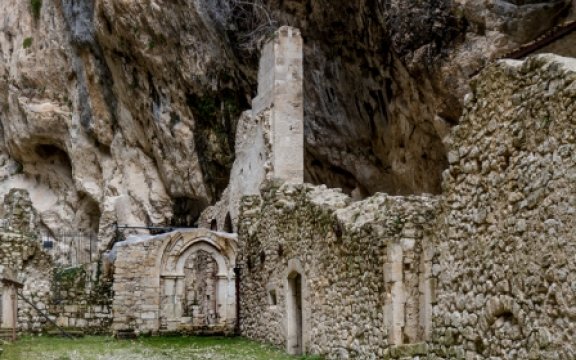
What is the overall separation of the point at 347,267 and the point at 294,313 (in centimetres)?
349

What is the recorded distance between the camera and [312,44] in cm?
2097

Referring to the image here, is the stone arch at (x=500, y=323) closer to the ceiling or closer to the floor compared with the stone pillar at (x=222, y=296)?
closer to the ceiling

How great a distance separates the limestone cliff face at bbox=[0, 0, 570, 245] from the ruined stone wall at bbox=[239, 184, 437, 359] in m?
4.40

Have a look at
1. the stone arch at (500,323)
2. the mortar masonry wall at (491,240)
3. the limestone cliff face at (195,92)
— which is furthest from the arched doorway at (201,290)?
the stone arch at (500,323)

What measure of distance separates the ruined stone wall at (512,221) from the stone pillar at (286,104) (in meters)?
12.2

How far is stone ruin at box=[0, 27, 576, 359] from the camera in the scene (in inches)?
230

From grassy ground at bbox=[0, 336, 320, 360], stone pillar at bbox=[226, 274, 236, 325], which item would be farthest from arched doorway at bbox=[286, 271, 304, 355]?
stone pillar at bbox=[226, 274, 236, 325]

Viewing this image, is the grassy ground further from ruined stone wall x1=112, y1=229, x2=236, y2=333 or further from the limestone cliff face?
the limestone cliff face

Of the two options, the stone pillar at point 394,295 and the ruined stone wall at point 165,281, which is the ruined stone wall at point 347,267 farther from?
the ruined stone wall at point 165,281

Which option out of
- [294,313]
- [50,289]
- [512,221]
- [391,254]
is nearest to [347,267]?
[391,254]

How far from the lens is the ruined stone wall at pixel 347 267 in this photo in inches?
384

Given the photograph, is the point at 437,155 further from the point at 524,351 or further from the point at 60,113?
the point at 60,113

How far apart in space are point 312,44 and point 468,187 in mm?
14420

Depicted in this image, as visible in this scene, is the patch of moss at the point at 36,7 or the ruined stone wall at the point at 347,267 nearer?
the ruined stone wall at the point at 347,267
